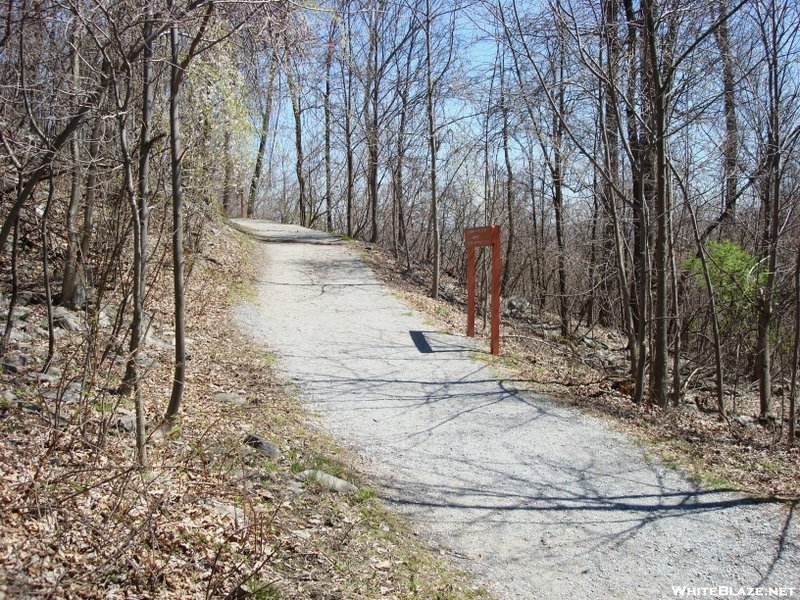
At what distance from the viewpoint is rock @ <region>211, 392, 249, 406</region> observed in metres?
7.22

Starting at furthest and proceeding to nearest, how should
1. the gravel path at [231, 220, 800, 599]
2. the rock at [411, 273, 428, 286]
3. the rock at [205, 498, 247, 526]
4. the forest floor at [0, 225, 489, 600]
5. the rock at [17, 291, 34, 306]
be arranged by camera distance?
1. the rock at [411, 273, 428, 286]
2. the rock at [17, 291, 34, 306]
3. the gravel path at [231, 220, 800, 599]
4. the rock at [205, 498, 247, 526]
5. the forest floor at [0, 225, 489, 600]

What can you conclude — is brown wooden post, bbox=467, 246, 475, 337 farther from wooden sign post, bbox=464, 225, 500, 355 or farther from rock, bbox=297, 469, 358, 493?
rock, bbox=297, 469, 358, 493

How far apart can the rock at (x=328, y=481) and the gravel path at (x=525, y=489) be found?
1.07 feet

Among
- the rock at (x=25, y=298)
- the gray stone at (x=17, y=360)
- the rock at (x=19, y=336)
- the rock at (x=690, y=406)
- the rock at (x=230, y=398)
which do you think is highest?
the rock at (x=25, y=298)

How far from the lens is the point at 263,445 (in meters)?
5.82

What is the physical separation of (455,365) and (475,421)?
7.45ft

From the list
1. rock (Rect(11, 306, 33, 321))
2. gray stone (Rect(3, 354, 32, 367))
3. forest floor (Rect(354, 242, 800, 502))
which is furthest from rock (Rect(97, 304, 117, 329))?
forest floor (Rect(354, 242, 800, 502))

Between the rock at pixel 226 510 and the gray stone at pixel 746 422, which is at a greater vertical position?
the rock at pixel 226 510

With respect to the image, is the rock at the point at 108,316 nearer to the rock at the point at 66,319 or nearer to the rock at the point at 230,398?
the rock at the point at 66,319

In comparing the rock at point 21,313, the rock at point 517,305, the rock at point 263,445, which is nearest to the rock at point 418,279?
the rock at point 517,305

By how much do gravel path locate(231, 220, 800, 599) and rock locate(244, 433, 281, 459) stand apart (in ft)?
3.05

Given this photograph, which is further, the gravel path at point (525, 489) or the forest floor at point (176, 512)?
the gravel path at point (525, 489)

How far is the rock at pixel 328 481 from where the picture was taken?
5358 mm

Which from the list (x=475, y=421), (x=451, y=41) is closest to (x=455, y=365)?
(x=475, y=421)
